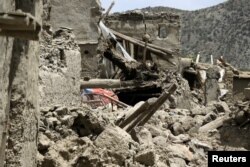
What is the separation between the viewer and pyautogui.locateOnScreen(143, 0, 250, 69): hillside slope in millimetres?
44688

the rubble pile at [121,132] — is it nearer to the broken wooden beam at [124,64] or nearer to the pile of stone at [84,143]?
the pile of stone at [84,143]

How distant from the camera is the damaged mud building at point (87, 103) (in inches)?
173

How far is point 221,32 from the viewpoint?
47.1 metres

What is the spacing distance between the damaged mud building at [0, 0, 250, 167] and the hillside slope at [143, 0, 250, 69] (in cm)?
2507

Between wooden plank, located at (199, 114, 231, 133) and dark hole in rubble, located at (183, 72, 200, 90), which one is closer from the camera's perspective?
wooden plank, located at (199, 114, 231, 133)

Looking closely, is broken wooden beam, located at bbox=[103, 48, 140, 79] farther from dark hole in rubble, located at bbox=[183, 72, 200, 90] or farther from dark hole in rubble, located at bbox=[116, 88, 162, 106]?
dark hole in rubble, located at bbox=[183, 72, 200, 90]

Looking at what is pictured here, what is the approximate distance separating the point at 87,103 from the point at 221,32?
3686 centimetres

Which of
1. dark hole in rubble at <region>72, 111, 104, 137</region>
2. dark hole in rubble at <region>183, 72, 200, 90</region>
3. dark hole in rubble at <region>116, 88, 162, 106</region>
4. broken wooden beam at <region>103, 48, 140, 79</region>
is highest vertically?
dark hole in rubble at <region>72, 111, 104, 137</region>

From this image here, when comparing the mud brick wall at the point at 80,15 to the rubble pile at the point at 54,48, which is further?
the mud brick wall at the point at 80,15

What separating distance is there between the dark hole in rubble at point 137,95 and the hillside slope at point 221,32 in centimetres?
2808

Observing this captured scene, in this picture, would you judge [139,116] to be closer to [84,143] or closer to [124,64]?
[84,143]

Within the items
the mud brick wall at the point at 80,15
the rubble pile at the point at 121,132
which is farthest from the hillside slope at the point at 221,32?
the rubble pile at the point at 121,132

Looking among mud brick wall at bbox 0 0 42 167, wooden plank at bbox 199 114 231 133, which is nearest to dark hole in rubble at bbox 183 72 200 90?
wooden plank at bbox 199 114 231 133

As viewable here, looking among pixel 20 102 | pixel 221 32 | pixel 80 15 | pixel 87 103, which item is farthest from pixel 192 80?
pixel 221 32
